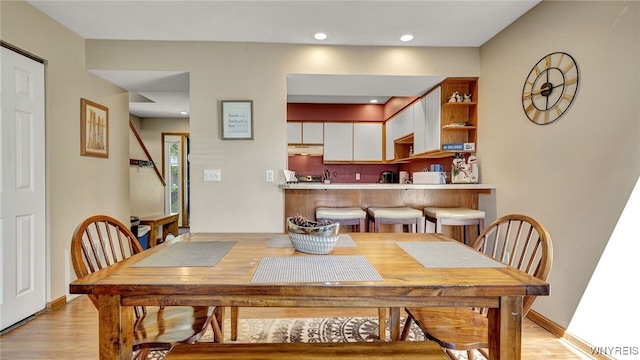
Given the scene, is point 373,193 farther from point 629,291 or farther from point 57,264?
point 57,264

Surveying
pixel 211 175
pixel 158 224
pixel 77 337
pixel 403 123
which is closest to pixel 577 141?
pixel 403 123

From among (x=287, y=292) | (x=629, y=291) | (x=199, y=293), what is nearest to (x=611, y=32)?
(x=629, y=291)

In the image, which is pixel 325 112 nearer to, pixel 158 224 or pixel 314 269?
pixel 158 224

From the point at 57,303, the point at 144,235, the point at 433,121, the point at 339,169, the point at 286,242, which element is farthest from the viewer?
the point at 339,169

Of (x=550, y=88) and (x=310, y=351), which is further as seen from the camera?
(x=550, y=88)

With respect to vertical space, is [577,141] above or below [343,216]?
above

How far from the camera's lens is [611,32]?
5.78 feet

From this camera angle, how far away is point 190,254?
4.25ft

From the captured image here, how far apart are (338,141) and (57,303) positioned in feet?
13.5

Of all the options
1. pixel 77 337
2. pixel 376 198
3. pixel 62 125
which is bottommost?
pixel 77 337

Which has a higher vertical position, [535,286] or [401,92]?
[401,92]

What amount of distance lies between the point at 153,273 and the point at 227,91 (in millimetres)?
2232

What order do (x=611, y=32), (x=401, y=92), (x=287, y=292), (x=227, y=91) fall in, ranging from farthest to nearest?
(x=401, y=92) → (x=227, y=91) → (x=611, y=32) → (x=287, y=292)

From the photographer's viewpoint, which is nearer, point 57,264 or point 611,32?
point 611,32
